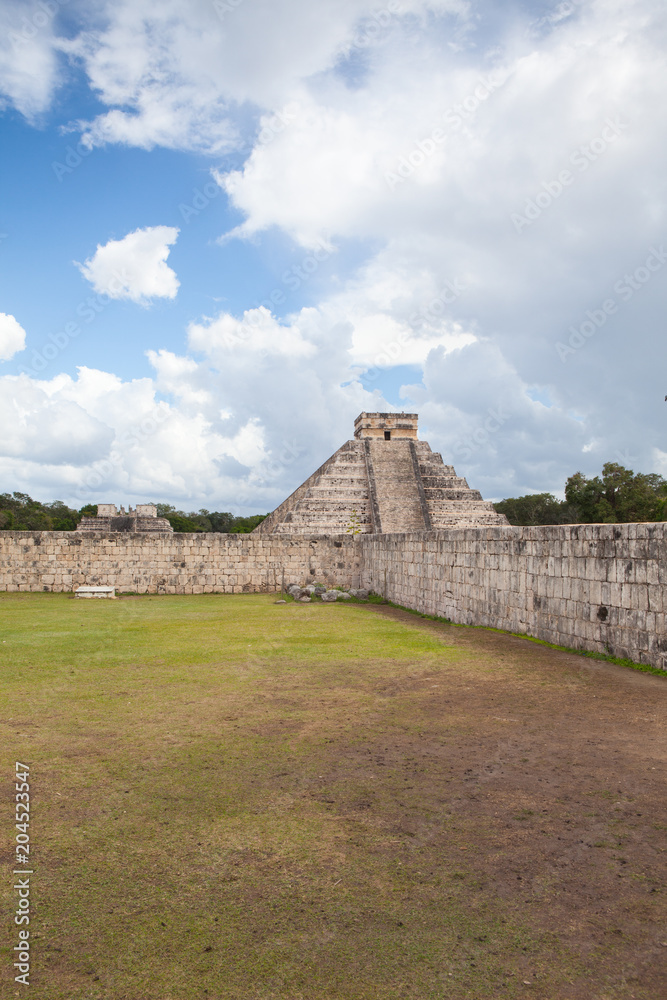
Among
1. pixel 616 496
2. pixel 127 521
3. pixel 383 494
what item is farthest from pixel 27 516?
pixel 616 496

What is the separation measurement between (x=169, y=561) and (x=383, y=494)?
12.1m

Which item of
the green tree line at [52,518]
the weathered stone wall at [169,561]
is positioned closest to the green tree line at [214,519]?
the green tree line at [52,518]

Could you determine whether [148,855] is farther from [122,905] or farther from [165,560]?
[165,560]

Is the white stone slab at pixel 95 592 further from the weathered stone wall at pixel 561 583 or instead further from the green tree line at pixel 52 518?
the green tree line at pixel 52 518

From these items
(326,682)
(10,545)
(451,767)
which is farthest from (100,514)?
(451,767)

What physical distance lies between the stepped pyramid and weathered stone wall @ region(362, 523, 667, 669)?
1145cm

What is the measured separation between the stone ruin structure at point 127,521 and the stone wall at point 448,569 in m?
8.62

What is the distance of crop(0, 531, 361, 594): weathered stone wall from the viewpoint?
1505cm

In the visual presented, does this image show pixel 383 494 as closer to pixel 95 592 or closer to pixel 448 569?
pixel 95 592

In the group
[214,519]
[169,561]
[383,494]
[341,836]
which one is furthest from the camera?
[214,519]

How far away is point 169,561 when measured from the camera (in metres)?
15.4

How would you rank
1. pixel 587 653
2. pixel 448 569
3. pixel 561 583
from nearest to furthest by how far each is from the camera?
pixel 587 653
pixel 561 583
pixel 448 569

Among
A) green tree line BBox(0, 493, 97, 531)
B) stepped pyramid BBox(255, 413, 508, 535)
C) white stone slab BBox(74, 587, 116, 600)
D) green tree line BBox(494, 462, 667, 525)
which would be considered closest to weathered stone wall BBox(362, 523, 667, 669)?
white stone slab BBox(74, 587, 116, 600)

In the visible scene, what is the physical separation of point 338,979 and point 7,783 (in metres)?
2.17
